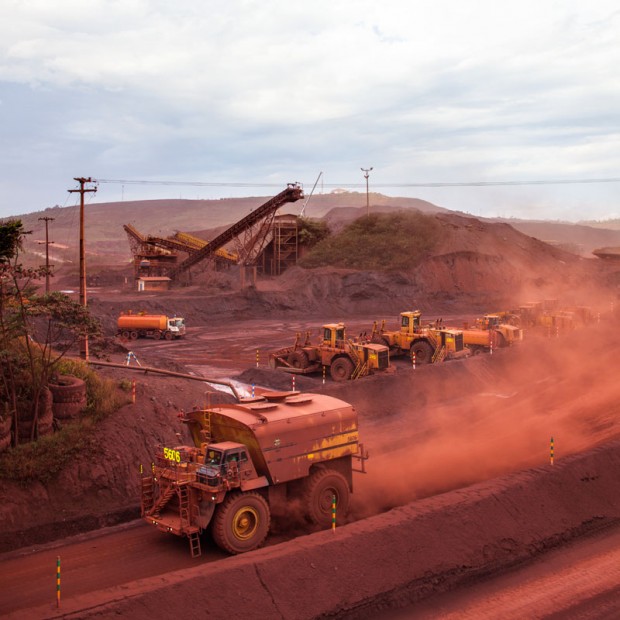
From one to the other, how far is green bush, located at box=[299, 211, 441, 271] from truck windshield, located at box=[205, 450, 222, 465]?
181 feet

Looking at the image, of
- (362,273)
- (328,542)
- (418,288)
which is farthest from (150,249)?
(328,542)

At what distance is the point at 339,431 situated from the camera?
46.4 ft

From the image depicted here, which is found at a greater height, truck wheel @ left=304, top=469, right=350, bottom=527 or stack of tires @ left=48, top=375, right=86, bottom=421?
stack of tires @ left=48, top=375, right=86, bottom=421

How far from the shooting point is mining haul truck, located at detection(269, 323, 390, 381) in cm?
2952

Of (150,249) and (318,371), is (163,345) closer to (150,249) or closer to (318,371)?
(318,371)

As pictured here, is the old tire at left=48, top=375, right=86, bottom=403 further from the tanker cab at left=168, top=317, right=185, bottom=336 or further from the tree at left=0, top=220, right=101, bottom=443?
the tanker cab at left=168, top=317, right=185, bottom=336

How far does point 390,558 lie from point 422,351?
71.3ft

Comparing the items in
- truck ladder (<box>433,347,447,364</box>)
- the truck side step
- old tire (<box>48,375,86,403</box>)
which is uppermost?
old tire (<box>48,375,86,403</box>)

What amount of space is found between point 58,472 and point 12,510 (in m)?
1.44

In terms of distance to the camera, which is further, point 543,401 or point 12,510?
point 543,401

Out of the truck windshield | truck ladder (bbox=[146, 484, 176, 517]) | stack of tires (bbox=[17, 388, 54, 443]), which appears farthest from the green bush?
truck ladder (bbox=[146, 484, 176, 517])

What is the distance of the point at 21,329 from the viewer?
Result: 1677cm

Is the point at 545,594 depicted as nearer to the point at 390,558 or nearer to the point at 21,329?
the point at 390,558

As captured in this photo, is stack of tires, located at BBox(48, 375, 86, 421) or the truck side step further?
stack of tires, located at BBox(48, 375, 86, 421)
